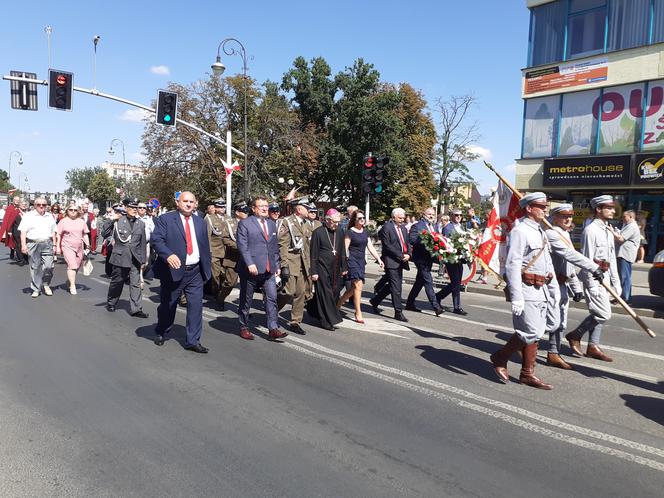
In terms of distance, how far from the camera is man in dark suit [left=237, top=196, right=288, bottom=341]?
7.12 meters

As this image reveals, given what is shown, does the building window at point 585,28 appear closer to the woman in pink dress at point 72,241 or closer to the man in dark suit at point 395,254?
the man in dark suit at point 395,254

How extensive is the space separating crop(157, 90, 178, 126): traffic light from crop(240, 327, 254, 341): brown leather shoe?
14.9 meters

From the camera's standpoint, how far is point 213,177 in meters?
37.0

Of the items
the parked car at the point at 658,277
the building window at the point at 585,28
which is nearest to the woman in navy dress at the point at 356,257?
the parked car at the point at 658,277

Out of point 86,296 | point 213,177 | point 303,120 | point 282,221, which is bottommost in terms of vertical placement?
point 86,296

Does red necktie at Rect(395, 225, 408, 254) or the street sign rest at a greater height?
the street sign

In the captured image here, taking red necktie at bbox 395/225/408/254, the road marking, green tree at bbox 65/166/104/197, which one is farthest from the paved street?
green tree at bbox 65/166/104/197

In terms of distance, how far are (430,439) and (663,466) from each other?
1.53 m

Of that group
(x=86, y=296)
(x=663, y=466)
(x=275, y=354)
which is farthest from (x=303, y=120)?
(x=663, y=466)

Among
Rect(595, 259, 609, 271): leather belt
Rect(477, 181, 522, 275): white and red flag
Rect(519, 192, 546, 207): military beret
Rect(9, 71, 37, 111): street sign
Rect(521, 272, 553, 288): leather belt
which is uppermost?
Rect(9, 71, 37, 111): street sign

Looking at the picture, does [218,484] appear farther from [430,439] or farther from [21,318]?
[21,318]

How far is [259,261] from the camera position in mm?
7172

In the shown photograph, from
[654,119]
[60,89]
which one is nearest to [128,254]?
[60,89]

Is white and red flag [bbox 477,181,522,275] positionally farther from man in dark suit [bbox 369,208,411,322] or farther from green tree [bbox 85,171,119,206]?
green tree [bbox 85,171,119,206]
